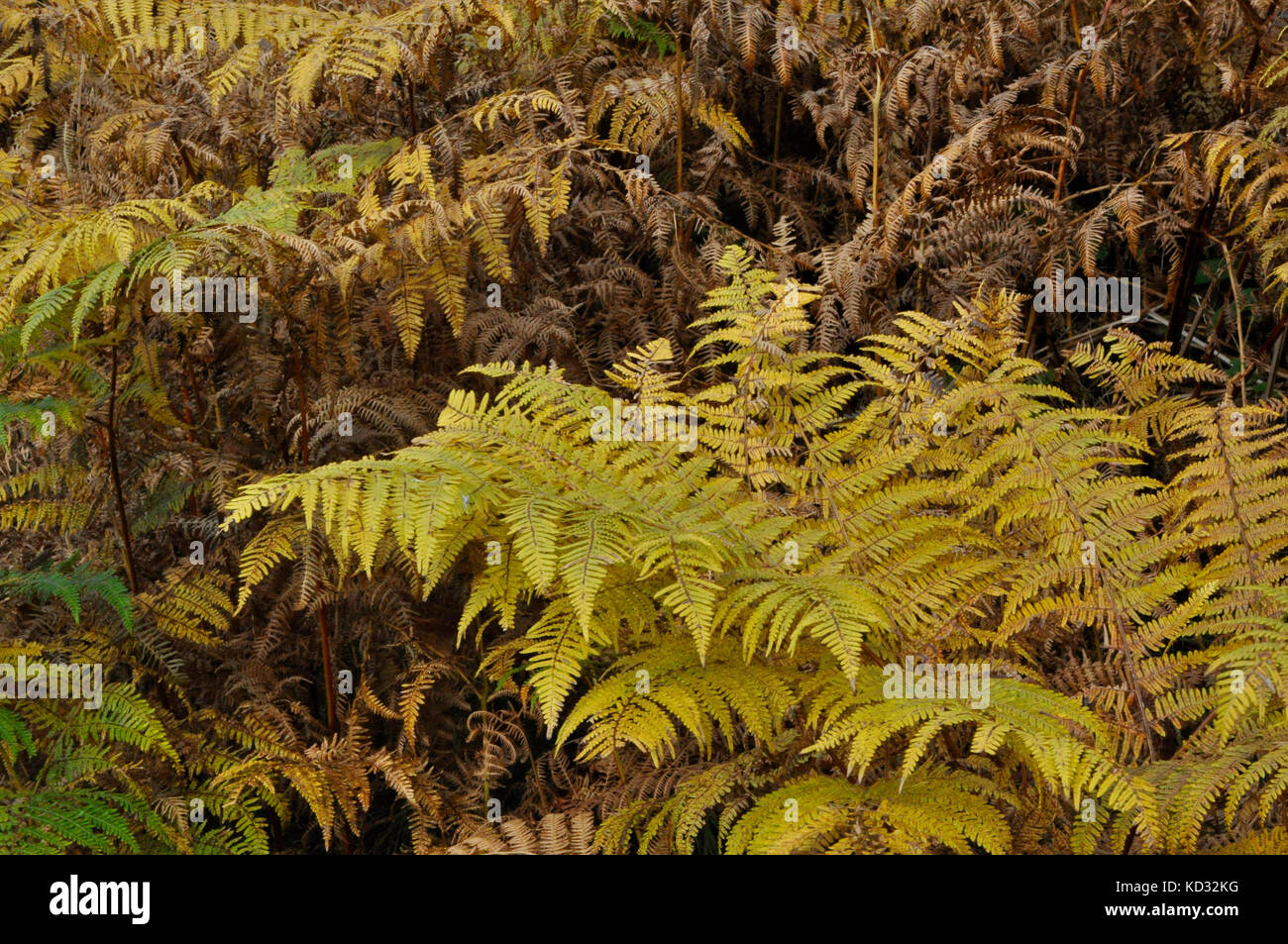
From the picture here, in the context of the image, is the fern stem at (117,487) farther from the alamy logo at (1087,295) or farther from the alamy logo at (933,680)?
the alamy logo at (1087,295)

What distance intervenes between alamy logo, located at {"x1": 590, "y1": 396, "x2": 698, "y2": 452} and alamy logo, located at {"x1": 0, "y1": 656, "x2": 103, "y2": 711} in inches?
55.9

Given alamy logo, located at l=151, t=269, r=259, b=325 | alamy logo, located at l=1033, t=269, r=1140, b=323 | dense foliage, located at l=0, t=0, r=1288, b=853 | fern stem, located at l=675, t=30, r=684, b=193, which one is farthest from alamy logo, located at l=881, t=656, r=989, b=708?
fern stem, located at l=675, t=30, r=684, b=193

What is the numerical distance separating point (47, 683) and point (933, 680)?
2153 mm

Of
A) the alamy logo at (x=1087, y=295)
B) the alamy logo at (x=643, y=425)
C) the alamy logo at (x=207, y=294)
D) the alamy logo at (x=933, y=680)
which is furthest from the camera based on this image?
the alamy logo at (x=1087, y=295)
